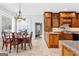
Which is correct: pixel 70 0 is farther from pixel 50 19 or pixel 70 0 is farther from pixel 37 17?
pixel 37 17

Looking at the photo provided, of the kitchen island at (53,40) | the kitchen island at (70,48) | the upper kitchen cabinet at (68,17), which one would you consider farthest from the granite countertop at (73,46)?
the upper kitchen cabinet at (68,17)

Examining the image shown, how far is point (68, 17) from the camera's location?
40.2ft

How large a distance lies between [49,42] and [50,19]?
148 inches

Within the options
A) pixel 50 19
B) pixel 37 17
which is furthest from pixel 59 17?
pixel 37 17

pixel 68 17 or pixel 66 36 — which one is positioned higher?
pixel 68 17

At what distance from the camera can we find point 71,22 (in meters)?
12.4

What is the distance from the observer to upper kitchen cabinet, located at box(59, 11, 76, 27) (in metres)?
12.2

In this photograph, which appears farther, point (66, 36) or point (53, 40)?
point (53, 40)

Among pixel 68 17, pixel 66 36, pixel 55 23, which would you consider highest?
pixel 68 17

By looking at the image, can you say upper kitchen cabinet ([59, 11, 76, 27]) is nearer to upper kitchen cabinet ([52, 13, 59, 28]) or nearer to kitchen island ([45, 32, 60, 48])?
upper kitchen cabinet ([52, 13, 59, 28])

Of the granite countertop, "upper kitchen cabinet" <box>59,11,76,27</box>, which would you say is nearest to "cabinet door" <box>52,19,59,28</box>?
"upper kitchen cabinet" <box>59,11,76,27</box>

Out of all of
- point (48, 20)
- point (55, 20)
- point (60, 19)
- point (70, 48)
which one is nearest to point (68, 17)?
point (60, 19)

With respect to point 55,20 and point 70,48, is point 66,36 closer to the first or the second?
point 55,20

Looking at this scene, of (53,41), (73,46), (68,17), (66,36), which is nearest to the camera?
(73,46)
